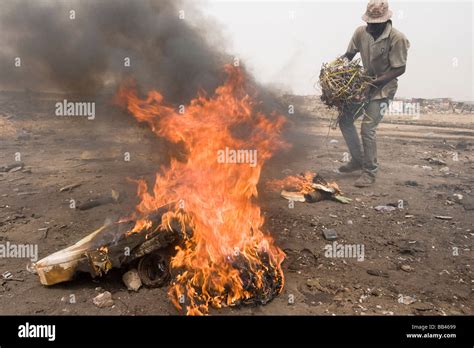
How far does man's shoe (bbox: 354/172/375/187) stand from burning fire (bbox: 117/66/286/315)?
69.5 inches

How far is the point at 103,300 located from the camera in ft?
11.8

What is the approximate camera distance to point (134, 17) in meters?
7.88

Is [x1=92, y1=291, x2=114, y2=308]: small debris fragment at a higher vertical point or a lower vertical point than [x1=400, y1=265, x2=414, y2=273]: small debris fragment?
lower

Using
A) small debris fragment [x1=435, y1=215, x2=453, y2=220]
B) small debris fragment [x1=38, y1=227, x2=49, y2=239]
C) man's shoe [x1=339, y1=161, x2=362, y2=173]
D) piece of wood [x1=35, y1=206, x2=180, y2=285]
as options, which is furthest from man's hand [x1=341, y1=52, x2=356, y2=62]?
small debris fragment [x1=38, y1=227, x2=49, y2=239]

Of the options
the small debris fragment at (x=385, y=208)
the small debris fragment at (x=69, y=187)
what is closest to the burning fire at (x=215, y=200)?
the small debris fragment at (x=69, y=187)

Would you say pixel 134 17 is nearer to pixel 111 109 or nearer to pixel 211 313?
pixel 111 109

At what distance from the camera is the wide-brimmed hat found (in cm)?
597

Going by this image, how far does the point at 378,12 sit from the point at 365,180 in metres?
2.88

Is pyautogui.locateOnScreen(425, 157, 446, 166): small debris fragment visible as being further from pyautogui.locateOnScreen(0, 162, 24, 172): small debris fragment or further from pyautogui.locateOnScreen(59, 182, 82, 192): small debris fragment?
pyautogui.locateOnScreen(0, 162, 24, 172): small debris fragment

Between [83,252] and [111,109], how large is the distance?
19.5 ft

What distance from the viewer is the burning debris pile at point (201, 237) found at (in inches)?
143

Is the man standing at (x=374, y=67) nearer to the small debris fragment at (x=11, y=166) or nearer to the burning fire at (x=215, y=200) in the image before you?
the burning fire at (x=215, y=200)

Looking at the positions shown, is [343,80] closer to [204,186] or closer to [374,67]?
[374,67]

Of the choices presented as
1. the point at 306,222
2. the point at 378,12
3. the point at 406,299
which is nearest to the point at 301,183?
the point at 306,222
